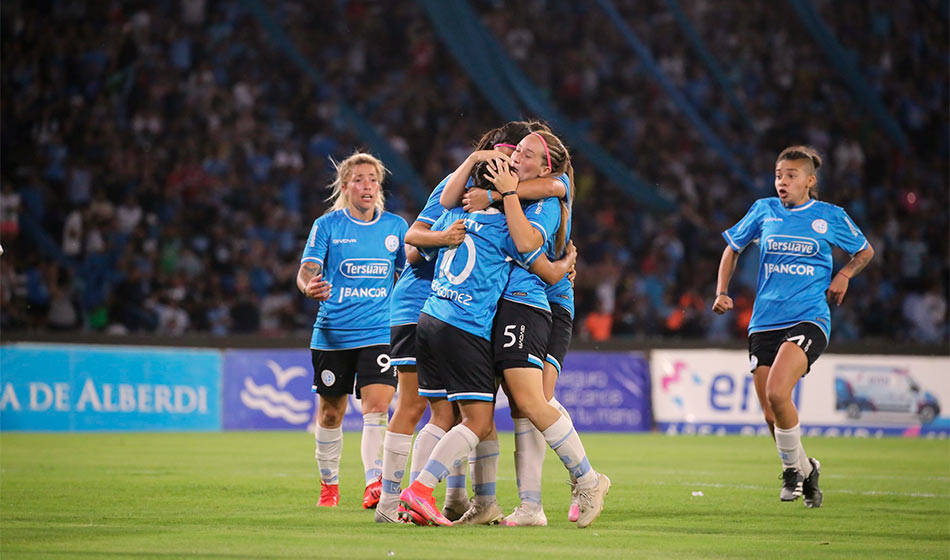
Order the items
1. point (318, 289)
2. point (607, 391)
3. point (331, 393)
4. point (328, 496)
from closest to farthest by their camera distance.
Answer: point (318, 289) → point (328, 496) → point (331, 393) → point (607, 391)

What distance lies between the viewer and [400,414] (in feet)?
26.8

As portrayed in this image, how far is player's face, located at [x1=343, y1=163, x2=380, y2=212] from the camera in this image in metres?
9.36

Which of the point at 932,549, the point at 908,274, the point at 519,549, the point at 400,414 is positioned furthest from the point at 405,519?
the point at 908,274

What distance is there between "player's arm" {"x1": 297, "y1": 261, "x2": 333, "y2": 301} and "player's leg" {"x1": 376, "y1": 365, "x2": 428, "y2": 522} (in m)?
0.83

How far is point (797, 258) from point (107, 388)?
11.1 m

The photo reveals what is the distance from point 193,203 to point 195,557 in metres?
17.4

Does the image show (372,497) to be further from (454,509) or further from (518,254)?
(518,254)

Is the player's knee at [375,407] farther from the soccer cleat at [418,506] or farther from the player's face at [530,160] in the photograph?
the player's face at [530,160]

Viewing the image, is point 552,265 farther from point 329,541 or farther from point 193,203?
point 193,203

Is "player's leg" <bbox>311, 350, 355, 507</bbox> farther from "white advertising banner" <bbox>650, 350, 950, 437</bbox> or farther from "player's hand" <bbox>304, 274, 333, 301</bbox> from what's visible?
"white advertising banner" <bbox>650, 350, 950, 437</bbox>

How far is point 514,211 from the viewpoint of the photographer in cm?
718

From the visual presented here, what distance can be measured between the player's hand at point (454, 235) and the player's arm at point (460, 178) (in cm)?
18

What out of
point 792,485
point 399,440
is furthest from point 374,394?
point 792,485

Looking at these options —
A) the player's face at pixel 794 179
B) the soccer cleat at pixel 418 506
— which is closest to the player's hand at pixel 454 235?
the soccer cleat at pixel 418 506
